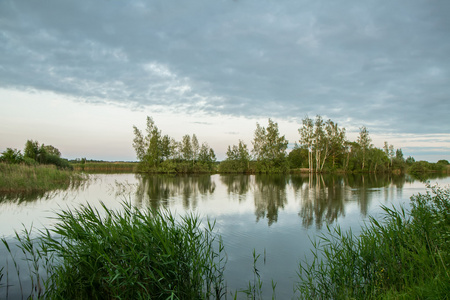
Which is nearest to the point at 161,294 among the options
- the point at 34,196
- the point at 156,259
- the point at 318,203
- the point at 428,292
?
the point at 156,259

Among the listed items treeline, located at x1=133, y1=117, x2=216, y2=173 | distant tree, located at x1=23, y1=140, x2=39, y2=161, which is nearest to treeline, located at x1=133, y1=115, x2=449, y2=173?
treeline, located at x1=133, y1=117, x2=216, y2=173

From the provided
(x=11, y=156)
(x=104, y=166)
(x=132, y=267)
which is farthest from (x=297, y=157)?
(x=132, y=267)

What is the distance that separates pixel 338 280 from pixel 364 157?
6354 centimetres

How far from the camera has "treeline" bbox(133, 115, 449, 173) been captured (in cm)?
5859

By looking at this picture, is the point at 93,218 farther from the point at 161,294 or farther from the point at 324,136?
the point at 324,136

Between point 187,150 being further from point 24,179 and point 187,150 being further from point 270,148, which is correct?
point 24,179

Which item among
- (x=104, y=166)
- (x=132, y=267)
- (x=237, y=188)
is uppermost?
(x=104, y=166)

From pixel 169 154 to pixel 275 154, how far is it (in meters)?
23.5

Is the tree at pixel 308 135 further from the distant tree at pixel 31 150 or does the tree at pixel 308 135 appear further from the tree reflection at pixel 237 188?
the distant tree at pixel 31 150

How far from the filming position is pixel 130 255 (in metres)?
Result: 4.39

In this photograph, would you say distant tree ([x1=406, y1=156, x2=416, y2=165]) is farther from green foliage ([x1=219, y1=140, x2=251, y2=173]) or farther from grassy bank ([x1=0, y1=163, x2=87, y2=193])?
grassy bank ([x1=0, y1=163, x2=87, y2=193])

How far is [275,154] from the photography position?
202 feet

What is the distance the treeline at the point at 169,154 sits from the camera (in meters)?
57.7

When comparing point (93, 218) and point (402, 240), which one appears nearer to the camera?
point (93, 218)
